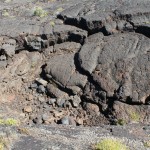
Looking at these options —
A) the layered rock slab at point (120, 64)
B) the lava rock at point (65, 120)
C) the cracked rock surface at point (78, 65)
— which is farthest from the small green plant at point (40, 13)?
the lava rock at point (65, 120)

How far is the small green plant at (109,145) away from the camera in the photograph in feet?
35.8

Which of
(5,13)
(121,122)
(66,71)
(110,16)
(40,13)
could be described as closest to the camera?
(121,122)

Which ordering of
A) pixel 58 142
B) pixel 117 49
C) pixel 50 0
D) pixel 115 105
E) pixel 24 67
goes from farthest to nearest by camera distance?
1. pixel 50 0
2. pixel 24 67
3. pixel 117 49
4. pixel 115 105
5. pixel 58 142

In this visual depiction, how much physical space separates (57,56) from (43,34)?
69.3 inches

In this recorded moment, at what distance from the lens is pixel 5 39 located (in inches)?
868

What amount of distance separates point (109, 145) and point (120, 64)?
29.4 ft

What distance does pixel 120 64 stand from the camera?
19.3 meters

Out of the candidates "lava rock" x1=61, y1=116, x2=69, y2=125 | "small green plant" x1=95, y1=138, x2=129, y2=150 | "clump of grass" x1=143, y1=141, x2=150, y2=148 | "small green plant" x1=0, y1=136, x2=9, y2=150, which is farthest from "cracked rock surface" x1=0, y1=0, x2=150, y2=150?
"small green plant" x1=0, y1=136, x2=9, y2=150

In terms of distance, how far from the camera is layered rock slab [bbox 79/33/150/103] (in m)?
18.3

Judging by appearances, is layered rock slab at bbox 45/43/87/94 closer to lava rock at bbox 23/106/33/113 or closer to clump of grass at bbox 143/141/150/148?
lava rock at bbox 23/106/33/113

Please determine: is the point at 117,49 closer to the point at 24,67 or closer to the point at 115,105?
the point at 115,105

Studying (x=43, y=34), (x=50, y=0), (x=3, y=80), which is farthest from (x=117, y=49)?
(x=50, y=0)

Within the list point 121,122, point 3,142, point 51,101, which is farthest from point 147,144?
point 51,101

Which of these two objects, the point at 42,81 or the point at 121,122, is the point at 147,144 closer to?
the point at 121,122
